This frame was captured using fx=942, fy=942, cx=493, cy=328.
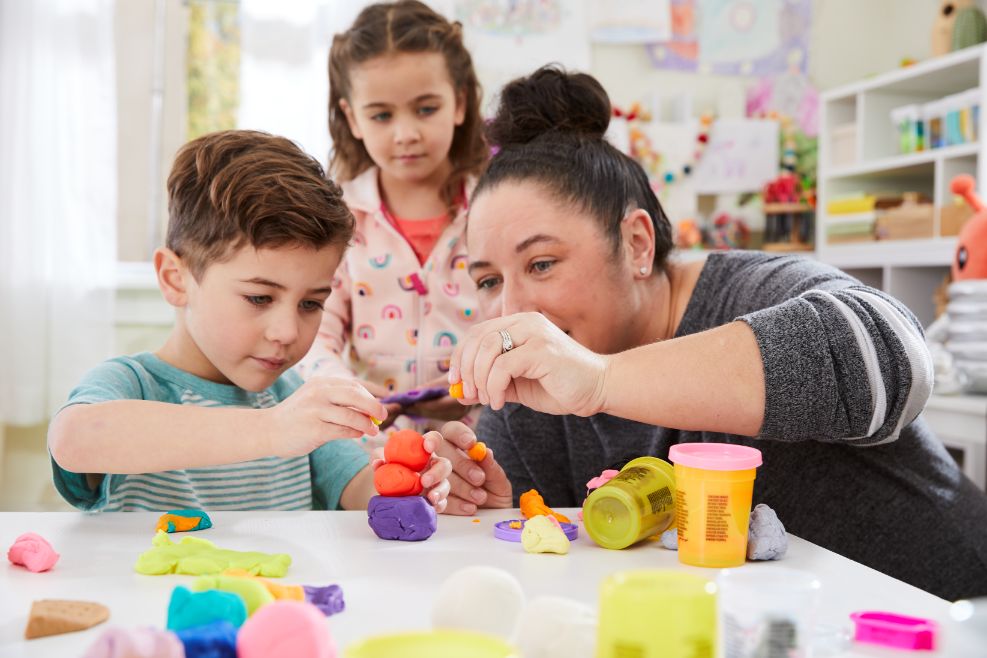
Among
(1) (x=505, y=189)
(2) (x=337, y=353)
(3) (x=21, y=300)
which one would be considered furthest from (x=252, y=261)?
(3) (x=21, y=300)

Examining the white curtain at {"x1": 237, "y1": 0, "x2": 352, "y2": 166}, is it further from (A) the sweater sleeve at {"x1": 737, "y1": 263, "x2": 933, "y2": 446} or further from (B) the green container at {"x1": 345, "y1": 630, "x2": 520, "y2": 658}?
(B) the green container at {"x1": 345, "y1": 630, "x2": 520, "y2": 658}

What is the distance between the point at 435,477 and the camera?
0.99 metres

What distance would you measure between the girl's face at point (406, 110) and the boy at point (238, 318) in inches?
17.4

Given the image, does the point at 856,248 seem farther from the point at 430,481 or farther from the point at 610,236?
the point at 430,481

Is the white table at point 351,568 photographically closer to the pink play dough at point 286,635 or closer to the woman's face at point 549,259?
the pink play dough at point 286,635

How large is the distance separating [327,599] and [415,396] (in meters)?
0.91

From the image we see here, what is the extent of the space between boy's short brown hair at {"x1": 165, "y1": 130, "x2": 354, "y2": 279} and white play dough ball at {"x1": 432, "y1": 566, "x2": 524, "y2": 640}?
2.29 feet

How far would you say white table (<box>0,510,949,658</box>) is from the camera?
0.66 metres

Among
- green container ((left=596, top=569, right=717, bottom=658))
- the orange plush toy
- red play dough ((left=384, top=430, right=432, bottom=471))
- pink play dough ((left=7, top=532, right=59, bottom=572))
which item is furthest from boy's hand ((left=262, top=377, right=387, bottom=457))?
the orange plush toy

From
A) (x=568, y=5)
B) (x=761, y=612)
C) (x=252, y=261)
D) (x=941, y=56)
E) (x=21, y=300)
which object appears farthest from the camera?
(x=568, y=5)

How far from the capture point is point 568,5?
321 cm

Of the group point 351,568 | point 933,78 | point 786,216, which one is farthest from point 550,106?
point 786,216

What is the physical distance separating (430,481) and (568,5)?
8.48 feet

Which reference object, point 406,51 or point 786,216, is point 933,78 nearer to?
point 786,216
